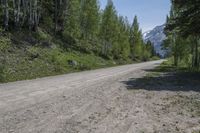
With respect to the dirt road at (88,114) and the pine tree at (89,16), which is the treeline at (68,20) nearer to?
the pine tree at (89,16)

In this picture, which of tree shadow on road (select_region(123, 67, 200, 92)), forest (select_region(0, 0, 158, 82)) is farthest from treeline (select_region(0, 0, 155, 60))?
tree shadow on road (select_region(123, 67, 200, 92))

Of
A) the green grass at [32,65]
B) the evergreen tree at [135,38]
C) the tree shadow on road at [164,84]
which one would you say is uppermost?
the evergreen tree at [135,38]

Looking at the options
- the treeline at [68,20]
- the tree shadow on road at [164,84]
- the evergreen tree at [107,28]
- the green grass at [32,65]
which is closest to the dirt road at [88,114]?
the tree shadow on road at [164,84]

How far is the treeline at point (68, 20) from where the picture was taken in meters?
38.0

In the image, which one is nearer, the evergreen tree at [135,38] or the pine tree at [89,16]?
the pine tree at [89,16]

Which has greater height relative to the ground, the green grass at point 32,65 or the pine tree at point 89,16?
the pine tree at point 89,16

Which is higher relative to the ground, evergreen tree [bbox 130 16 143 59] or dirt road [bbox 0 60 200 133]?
evergreen tree [bbox 130 16 143 59]

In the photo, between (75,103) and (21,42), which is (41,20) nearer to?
(21,42)

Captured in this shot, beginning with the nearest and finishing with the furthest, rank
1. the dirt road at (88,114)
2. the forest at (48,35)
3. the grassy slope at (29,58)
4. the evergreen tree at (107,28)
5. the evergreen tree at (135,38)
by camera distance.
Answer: the dirt road at (88,114) → the grassy slope at (29,58) → the forest at (48,35) → the evergreen tree at (107,28) → the evergreen tree at (135,38)

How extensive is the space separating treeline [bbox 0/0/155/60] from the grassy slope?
6.67ft

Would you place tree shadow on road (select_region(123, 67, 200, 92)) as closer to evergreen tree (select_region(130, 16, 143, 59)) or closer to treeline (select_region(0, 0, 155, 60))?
treeline (select_region(0, 0, 155, 60))

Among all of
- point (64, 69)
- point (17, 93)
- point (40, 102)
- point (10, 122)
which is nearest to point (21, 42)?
point (64, 69)

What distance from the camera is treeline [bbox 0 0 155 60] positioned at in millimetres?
38031

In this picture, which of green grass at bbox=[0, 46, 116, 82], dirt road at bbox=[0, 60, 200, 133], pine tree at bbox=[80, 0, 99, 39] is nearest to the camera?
dirt road at bbox=[0, 60, 200, 133]
